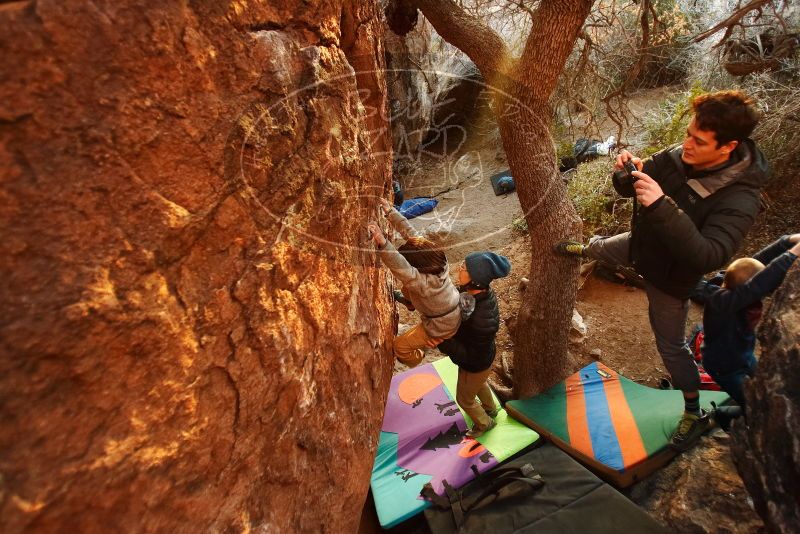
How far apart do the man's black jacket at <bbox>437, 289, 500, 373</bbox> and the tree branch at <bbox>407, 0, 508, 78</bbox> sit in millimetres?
1783

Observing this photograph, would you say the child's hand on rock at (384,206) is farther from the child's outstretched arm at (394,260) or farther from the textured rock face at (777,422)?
the textured rock face at (777,422)

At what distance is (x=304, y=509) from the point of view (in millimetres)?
1360

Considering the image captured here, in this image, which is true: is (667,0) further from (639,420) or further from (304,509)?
(304,509)

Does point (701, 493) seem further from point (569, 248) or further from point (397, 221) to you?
point (397, 221)

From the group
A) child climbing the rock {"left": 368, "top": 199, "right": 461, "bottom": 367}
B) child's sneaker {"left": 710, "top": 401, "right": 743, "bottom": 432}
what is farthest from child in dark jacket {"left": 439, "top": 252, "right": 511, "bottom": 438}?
child's sneaker {"left": 710, "top": 401, "right": 743, "bottom": 432}

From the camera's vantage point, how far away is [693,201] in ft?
6.48

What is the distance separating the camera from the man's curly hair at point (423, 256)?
7.64 ft

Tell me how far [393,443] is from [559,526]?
1.39 meters

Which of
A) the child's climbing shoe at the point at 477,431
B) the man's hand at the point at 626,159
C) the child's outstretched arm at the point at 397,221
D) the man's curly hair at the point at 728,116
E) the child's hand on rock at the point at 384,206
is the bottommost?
the child's climbing shoe at the point at 477,431

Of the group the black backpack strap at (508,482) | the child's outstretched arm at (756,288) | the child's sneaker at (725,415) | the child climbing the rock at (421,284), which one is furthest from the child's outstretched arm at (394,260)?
the child's sneaker at (725,415)

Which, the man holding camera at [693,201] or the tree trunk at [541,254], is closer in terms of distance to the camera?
the man holding camera at [693,201]

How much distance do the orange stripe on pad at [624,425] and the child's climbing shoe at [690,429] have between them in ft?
0.74

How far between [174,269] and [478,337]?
6.82 ft

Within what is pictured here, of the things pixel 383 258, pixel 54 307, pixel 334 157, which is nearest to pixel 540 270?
pixel 383 258
